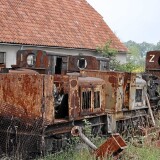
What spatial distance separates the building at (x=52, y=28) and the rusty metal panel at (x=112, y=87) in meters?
6.94

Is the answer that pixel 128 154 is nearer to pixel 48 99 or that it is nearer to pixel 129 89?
pixel 48 99

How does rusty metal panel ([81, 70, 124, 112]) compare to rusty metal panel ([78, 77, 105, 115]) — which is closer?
rusty metal panel ([78, 77, 105, 115])

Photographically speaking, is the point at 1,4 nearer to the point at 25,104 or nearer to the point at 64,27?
the point at 64,27

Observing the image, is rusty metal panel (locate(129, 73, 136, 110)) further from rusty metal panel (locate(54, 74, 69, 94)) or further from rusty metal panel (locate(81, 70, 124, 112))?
rusty metal panel (locate(54, 74, 69, 94))

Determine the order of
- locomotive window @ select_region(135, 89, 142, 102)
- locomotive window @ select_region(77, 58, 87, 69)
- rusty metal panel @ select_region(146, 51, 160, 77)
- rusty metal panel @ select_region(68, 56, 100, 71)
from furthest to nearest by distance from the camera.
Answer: rusty metal panel @ select_region(146, 51, 160, 77), locomotive window @ select_region(135, 89, 142, 102), locomotive window @ select_region(77, 58, 87, 69), rusty metal panel @ select_region(68, 56, 100, 71)

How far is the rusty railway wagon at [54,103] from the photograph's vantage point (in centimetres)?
824

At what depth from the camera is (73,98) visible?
8922 millimetres

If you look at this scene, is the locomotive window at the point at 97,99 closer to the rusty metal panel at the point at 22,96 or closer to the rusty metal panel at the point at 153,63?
the rusty metal panel at the point at 22,96

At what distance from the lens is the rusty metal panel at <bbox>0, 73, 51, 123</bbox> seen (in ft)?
27.0

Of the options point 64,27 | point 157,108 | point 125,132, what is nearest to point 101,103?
point 125,132

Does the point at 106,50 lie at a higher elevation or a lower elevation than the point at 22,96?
higher

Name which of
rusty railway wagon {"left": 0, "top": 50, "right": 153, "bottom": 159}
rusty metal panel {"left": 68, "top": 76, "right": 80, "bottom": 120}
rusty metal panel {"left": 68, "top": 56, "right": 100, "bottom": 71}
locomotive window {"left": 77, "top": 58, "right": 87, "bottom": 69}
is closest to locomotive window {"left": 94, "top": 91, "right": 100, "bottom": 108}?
rusty railway wagon {"left": 0, "top": 50, "right": 153, "bottom": 159}

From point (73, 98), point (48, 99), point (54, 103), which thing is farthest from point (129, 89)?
point (48, 99)

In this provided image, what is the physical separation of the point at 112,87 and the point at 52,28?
487 inches
